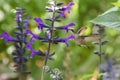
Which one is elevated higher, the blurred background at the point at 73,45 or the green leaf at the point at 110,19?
the green leaf at the point at 110,19

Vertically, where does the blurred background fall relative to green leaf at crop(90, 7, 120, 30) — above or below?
below

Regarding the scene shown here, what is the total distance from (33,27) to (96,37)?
1221 mm

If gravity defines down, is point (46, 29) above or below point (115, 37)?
above

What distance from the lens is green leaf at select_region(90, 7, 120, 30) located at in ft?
2.82

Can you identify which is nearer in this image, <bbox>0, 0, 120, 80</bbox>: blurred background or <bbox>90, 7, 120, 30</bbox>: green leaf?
<bbox>90, 7, 120, 30</bbox>: green leaf

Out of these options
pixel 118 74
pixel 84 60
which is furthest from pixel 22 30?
pixel 84 60

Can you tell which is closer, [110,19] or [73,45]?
[110,19]

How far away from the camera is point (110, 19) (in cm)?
87

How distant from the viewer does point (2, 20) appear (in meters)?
2.16

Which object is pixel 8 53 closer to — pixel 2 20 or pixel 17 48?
pixel 2 20

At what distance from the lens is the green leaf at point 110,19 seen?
0.86m

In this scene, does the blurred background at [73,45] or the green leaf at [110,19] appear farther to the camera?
the blurred background at [73,45]

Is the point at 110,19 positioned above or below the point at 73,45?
above

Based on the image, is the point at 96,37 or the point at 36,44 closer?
the point at 96,37
